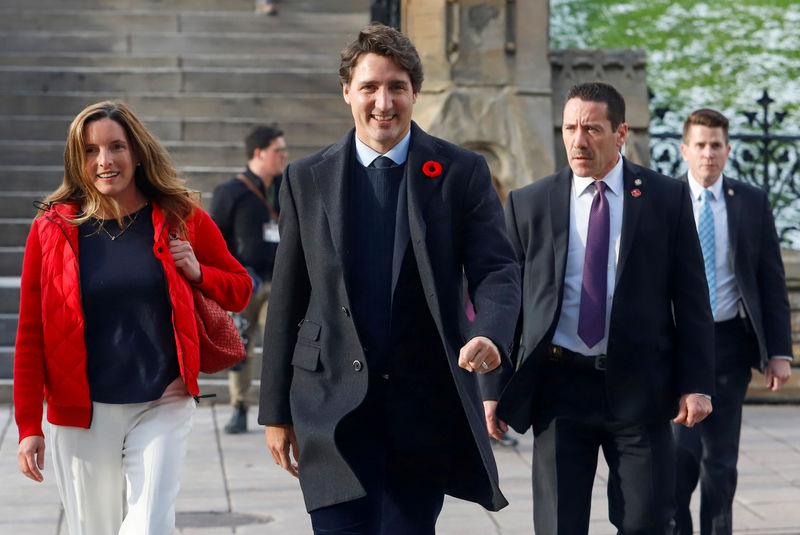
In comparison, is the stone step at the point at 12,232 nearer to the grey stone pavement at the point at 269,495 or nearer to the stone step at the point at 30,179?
the stone step at the point at 30,179

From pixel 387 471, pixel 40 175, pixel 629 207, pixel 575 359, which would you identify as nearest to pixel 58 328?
pixel 387 471

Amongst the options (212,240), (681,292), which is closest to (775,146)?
(681,292)

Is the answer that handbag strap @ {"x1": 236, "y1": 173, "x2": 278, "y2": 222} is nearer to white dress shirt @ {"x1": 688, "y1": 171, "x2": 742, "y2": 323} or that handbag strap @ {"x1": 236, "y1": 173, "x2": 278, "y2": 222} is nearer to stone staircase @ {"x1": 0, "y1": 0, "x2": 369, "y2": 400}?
stone staircase @ {"x1": 0, "y1": 0, "x2": 369, "y2": 400}

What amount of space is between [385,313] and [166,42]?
38.9 feet

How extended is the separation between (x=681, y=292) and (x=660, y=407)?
0.41 metres

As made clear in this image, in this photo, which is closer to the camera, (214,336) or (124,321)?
(124,321)

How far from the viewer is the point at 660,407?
461cm

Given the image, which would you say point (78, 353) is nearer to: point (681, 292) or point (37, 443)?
point (37, 443)

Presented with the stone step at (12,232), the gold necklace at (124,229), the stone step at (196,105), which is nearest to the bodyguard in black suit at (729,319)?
the gold necklace at (124,229)

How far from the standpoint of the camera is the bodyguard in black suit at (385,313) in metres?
3.92

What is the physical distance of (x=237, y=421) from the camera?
362 inches

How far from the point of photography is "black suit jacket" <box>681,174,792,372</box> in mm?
6047

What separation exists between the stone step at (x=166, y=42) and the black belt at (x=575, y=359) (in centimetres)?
1058

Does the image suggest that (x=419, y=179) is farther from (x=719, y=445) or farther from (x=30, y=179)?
(x=30, y=179)
